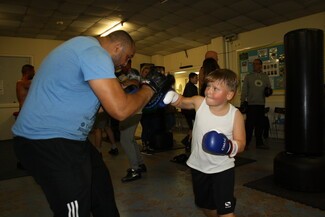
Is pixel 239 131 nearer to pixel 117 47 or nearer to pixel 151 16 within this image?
pixel 117 47

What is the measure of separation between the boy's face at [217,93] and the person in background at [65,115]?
518 mm

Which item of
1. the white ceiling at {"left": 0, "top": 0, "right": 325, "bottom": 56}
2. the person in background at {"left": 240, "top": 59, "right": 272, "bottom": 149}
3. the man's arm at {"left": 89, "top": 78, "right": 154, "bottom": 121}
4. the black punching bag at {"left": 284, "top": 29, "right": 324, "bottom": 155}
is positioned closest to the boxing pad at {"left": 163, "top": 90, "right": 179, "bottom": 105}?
the man's arm at {"left": 89, "top": 78, "right": 154, "bottom": 121}

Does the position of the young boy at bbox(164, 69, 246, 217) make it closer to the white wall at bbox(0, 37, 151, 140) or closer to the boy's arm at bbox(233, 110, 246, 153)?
the boy's arm at bbox(233, 110, 246, 153)

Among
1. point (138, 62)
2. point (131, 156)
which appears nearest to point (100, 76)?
point (131, 156)

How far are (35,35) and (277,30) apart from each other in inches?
251

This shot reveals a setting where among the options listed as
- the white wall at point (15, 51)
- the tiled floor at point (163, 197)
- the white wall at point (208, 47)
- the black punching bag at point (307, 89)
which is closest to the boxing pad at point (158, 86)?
the tiled floor at point (163, 197)

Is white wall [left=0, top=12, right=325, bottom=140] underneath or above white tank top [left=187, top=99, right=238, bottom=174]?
above

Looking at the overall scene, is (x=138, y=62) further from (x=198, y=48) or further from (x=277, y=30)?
(x=277, y=30)

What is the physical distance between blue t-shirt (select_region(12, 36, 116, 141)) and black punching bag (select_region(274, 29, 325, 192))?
87.5 inches

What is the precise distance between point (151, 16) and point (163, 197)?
14.6 ft

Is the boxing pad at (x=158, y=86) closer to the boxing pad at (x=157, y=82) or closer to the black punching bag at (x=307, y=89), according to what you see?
the boxing pad at (x=157, y=82)

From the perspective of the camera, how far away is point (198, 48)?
28.2 ft

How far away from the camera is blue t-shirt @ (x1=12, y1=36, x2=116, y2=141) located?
1.20m

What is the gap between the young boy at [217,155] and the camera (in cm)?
158
